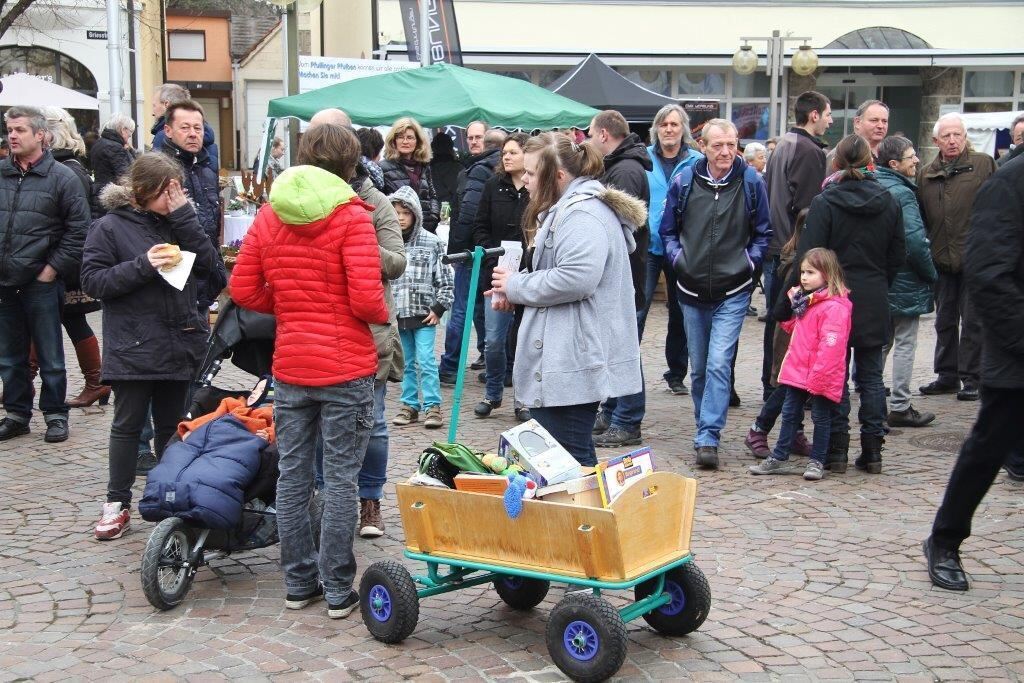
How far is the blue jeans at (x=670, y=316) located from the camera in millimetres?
8805

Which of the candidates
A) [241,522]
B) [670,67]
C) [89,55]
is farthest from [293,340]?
[89,55]

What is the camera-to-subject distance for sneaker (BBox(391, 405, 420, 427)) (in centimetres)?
846

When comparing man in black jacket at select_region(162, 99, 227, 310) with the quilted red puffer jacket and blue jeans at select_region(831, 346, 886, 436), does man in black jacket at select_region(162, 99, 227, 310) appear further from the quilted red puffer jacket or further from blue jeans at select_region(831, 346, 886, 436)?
blue jeans at select_region(831, 346, 886, 436)

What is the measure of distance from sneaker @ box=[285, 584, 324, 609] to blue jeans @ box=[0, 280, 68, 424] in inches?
149

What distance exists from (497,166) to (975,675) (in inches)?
214

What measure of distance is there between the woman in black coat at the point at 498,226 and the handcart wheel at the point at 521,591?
383cm

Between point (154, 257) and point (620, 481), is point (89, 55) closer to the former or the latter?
point (154, 257)

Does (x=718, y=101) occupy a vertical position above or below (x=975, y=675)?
above

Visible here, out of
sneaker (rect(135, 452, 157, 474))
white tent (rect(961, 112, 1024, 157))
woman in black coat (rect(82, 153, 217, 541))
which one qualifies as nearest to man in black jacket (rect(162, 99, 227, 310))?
woman in black coat (rect(82, 153, 217, 541))

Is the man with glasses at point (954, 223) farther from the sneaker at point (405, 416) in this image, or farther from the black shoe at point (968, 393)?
A: the sneaker at point (405, 416)

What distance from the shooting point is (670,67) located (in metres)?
26.2

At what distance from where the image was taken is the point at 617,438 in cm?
796

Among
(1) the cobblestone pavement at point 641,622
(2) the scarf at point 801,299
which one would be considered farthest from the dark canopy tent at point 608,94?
(1) the cobblestone pavement at point 641,622

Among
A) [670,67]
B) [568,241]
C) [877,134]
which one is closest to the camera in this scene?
[568,241]
